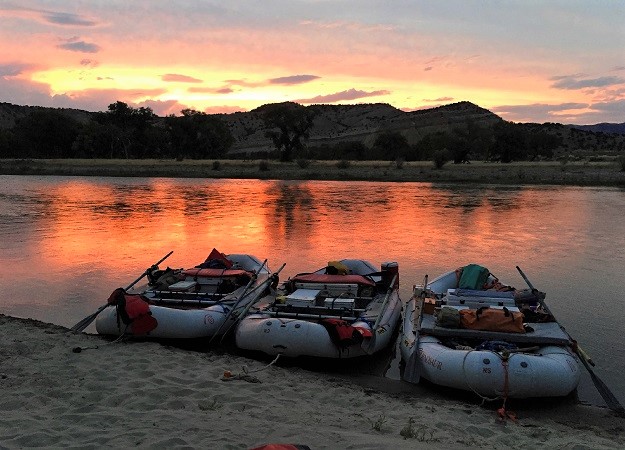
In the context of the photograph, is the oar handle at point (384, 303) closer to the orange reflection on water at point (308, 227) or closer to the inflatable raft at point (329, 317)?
the inflatable raft at point (329, 317)

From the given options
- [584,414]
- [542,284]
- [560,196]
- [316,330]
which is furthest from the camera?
[560,196]

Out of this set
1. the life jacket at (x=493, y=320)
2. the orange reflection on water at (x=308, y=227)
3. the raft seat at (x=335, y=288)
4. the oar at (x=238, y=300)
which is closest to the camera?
the life jacket at (x=493, y=320)

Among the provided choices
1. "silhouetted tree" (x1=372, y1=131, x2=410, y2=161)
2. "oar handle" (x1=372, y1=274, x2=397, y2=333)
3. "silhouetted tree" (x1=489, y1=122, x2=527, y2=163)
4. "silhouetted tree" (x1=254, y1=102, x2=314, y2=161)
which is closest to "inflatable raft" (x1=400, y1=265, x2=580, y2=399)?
"oar handle" (x1=372, y1=274, x2=397, y2=333)

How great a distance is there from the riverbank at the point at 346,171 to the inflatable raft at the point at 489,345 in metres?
37.0

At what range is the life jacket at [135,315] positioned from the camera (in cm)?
823

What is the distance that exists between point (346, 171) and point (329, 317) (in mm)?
43659

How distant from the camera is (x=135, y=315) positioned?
27.0ft

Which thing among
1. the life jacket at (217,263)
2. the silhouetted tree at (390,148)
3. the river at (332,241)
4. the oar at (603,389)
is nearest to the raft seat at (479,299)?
the river at (332,241)

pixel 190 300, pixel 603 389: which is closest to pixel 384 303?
pixel 190 300

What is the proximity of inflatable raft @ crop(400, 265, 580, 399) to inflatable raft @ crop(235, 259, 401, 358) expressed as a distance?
0.47 metres

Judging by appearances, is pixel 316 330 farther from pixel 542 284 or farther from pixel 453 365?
pixel 542 284

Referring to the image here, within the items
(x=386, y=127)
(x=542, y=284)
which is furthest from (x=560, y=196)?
(x=386, y=127)

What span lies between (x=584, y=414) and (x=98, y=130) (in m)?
70.2

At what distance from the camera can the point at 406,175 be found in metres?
48.6
